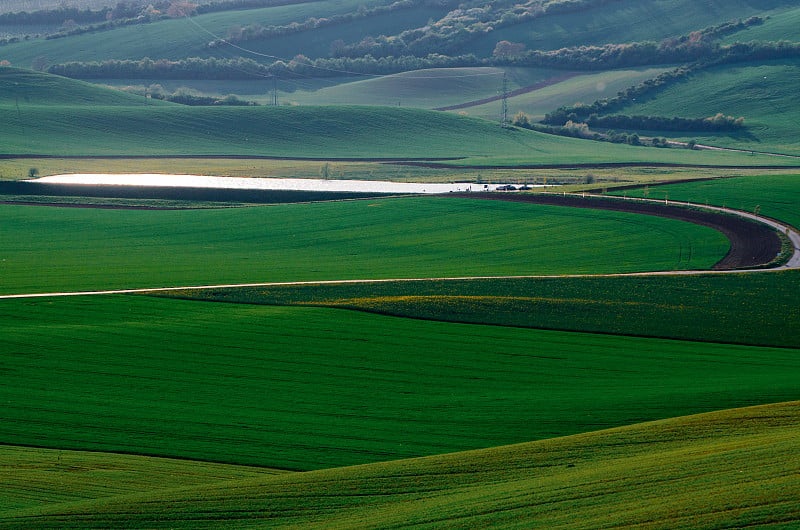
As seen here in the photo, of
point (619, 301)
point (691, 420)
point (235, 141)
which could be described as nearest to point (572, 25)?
point (235, 141)

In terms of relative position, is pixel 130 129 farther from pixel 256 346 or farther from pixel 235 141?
pixel 256 346

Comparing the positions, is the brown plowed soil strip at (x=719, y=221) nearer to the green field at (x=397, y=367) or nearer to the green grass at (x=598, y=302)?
the green field at (x=397, y=367)

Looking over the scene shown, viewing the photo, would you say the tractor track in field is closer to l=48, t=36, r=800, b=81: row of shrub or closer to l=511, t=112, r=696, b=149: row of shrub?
l=511, t=112, r=696, b=149: row of shrub

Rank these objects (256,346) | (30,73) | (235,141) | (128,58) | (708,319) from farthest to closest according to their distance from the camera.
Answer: (128,58) < (30,73) < (235,141) < (708,319) < (256,346)

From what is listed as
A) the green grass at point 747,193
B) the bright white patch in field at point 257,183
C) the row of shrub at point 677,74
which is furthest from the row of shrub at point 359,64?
the green grass at point 747,193

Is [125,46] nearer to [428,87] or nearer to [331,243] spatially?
[428,87]

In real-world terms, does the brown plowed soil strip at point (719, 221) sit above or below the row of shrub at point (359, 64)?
below

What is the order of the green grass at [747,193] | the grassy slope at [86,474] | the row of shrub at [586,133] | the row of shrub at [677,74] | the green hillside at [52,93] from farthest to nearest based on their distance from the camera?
the row of shrub at [677,74]
the green hillside at [52,93]
the row of shrub at [586,133]
the green grass at [747,193]
the grassy slope at [86,474]
